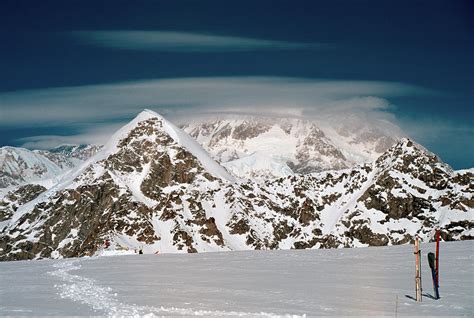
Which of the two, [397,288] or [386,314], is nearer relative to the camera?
[386,314]

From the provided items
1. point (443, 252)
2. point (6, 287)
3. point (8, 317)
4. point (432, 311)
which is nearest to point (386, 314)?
point (432, 311)

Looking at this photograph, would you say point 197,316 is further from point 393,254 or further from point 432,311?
point 393,254

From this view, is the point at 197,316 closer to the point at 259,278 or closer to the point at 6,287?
the point at 259,278

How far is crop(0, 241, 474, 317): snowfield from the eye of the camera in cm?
2770

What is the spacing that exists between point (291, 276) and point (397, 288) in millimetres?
10108

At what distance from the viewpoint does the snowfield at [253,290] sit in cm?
2770

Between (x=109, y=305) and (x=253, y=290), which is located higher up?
(x=109, y=305)

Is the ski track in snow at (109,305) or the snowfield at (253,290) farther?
the snowfield at (253,290)

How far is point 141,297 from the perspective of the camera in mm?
32531

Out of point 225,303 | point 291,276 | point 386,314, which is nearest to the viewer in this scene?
point 386,314

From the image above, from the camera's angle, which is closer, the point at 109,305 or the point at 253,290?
the point at 109,305

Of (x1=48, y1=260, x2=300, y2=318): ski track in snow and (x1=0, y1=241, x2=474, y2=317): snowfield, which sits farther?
(x1=0, y1=241, x2=474, y2=317): snowfield

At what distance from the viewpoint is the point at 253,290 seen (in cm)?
3509

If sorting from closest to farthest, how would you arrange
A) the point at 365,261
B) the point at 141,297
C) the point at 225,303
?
the point at 225,303 < the point at 141,297 < the point at 365,261
